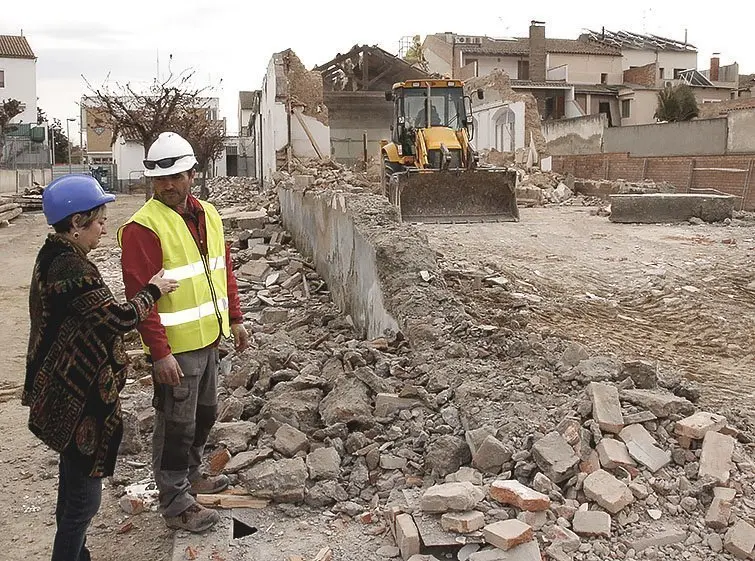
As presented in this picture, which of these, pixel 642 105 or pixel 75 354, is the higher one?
pixel 642 105

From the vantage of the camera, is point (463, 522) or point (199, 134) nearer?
point (463, 522)

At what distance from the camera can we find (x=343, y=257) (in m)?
8.01

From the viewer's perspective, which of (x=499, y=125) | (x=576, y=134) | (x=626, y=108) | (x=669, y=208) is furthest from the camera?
(x=626, y=108)

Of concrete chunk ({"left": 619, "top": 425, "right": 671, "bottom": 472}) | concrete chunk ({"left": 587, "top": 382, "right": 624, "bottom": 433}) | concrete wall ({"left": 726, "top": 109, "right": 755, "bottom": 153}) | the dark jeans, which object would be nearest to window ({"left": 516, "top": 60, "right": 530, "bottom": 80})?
concrete wall ({"left": 726, "top": 109, "right": 755, "bottom": 153})

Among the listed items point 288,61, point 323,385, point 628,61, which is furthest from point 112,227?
point 628,61

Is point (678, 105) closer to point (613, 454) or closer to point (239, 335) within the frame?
point (613, 454)

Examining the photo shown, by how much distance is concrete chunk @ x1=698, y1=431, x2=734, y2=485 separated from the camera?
3.56m

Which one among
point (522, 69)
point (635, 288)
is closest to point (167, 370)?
point (635, 288)

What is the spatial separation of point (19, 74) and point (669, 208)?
58.0 m

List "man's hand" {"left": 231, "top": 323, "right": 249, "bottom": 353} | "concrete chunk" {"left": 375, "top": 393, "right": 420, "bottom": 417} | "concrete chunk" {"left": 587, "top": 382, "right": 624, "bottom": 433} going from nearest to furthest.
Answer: "concrete chunk" {"left": 587, "top": 382, "right": 624, "bottom": 433}, "man's hand" {"left": 231, "top": 323, "right": 249, "bottom": 353}, "concrete chunk" {"left": 375, "top": 393, "right": 420, "bottom": 417}

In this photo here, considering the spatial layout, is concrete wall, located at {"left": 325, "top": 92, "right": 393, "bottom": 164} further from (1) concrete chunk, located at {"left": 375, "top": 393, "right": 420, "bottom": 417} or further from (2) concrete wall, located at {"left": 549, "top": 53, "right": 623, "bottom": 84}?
(1) concrete chunk, located at {"left": 375, "top": 393, "right": 420, "bottom": 417}

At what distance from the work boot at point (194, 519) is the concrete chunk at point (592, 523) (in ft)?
5.53

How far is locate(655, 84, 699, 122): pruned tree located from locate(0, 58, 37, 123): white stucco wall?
4597cm

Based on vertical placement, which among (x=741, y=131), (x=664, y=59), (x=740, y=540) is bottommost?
(x=740, y=540)
